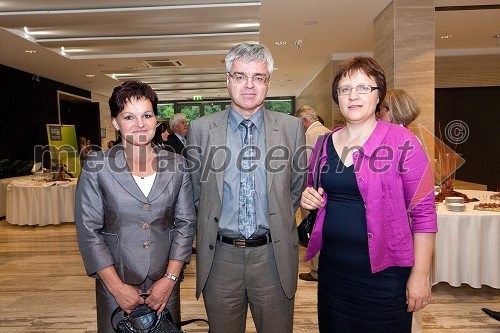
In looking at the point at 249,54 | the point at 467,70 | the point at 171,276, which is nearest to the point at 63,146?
the point at 171,276

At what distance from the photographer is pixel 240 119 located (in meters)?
1.82

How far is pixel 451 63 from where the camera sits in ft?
30.1

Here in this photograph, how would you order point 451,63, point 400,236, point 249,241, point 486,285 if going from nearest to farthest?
point 400,236, point 249,241, point 486,285, point 451,63

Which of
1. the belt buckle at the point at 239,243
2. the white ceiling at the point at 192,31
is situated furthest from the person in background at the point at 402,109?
the white ceiling at the point at 192,31

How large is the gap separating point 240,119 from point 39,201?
6.45m

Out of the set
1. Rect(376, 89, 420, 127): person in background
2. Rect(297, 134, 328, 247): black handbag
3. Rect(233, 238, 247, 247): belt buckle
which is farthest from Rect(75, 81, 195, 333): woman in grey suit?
Rect(376, 89, 420, 127): person in background

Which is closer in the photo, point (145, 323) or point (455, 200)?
point (145, 323)

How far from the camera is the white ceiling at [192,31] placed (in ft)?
18.6

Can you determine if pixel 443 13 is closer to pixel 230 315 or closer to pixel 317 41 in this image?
pixel 317 41

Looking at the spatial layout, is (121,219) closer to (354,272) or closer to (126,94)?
(126,94)

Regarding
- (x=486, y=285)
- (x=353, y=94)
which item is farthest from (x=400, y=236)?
(x=486, y=285)

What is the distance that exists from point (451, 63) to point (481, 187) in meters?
4.01

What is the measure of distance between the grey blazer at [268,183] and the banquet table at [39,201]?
597 centimetres

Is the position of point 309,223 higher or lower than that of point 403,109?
lower
